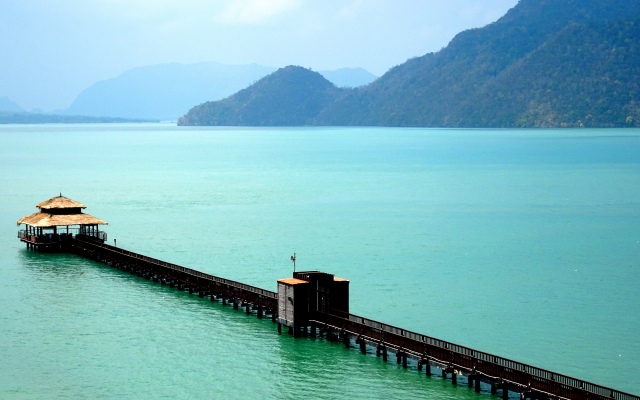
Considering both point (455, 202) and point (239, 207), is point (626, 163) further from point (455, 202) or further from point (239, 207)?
point (239, 207)

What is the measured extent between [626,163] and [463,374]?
132 meters

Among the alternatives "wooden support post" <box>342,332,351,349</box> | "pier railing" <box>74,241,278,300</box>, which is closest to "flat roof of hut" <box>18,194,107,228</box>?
"pier railing" <box>74,241,278,300</box>

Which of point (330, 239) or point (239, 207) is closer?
point (330, 239)

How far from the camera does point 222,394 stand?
111 feet

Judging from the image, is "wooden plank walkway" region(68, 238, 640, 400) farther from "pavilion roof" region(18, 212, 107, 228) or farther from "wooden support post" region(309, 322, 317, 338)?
"pavilion roof" region(18, 212, 107, 228)

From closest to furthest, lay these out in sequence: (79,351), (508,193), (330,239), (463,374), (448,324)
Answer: (463,374) < (79,351) < (448,324) < (330,239) < (508,193)

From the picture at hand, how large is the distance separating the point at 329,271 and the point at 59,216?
63.3 ft

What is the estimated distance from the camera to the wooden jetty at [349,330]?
31141mm

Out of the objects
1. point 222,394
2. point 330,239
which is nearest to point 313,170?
point 330,239

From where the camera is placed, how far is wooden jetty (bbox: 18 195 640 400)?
102 feet

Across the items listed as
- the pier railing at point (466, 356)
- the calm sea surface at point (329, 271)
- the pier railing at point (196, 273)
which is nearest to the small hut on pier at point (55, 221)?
the calm sea surface at point (329, 271)

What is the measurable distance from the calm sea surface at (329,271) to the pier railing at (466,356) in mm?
1035

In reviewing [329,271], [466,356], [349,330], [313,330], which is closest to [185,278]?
[329,271]

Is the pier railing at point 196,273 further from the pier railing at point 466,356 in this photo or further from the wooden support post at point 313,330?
the pier railing at point 466,356
